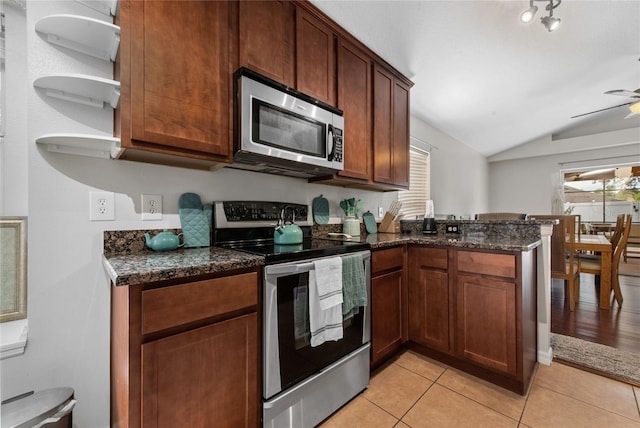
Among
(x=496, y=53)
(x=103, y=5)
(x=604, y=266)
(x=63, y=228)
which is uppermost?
(x=496, y=53)

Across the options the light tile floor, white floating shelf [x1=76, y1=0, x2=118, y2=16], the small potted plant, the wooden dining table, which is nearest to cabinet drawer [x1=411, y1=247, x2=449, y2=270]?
the small potted plant

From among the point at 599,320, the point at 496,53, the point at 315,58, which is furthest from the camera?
the point at 599,320

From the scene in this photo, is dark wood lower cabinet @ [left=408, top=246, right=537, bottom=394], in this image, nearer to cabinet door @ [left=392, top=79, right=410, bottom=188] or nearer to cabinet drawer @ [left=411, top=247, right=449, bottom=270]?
cabinet drawer @ [left=411, top=247, right=449, bottom=270]

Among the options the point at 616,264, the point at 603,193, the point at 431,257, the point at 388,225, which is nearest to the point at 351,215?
the point at 388,225

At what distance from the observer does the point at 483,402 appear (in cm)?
158

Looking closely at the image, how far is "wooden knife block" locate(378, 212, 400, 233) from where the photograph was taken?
8.93ft

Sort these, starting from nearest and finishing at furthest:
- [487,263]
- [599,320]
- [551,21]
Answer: [487,263] → [551,21] → [599,320]

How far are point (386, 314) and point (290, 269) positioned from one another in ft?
3.32

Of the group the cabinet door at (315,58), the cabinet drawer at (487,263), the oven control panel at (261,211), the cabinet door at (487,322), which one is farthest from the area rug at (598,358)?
the cabinet door at (315,58)

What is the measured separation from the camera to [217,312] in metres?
1.03

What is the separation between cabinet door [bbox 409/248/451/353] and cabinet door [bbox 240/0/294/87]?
5.01 feet

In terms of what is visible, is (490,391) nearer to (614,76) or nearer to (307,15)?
(307,15)

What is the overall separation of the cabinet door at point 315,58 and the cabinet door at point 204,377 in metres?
1.45

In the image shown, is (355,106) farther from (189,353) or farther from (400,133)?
(189,353)
